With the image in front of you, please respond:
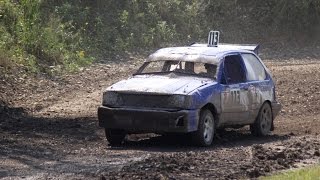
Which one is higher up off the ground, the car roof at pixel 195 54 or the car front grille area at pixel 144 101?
the car roof at pixel 195 54

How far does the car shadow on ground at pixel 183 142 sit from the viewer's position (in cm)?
1216

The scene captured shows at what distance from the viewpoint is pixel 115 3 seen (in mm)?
30156

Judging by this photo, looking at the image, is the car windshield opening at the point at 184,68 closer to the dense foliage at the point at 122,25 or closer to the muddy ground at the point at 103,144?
the muddy ground at the point at 103,144

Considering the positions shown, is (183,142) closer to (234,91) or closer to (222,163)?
(234,91)

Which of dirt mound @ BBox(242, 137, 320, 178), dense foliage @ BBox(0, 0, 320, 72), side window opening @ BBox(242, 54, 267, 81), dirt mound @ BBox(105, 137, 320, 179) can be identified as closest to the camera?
dirt mound @ BBox(105, 137, 320, 179)

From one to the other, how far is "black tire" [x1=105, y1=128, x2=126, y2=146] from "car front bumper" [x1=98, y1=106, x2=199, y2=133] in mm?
258

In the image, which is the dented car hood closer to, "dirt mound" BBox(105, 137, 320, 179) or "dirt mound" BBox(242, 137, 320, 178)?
"dirt mound" BBox(105, 137, 320, 179)

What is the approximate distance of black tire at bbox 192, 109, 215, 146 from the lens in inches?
474

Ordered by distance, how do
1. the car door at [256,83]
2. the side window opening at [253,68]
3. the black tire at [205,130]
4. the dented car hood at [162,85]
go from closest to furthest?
the dented car hood at [162,85] → the black tire at [205,130] → the car door at [256,83] → the side window opening at [253,68]

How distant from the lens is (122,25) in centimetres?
2878

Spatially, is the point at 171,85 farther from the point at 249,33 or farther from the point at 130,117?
the point at 249,33

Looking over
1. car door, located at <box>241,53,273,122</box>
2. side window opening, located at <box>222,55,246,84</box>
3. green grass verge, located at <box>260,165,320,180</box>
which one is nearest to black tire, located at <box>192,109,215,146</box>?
side window opening, located at <box>222,55,246,84</box>

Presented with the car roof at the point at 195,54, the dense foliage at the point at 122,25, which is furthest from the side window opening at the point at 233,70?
the dense foliage at the point at 122,25

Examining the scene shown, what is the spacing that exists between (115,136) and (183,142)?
1.12 metres
